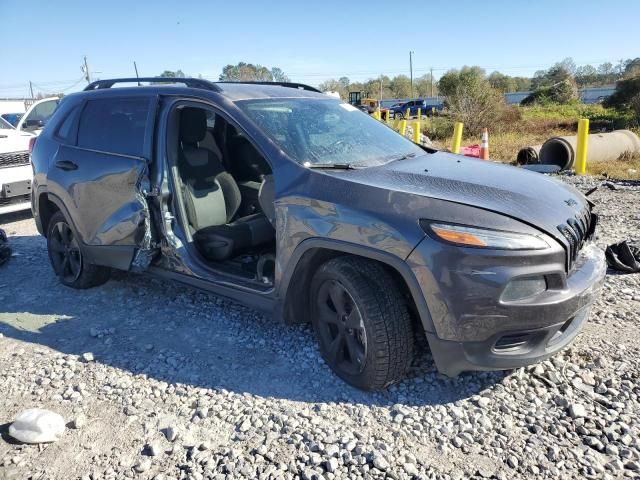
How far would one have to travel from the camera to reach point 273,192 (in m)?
3.27

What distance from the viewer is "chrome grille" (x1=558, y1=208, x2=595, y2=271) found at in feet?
8.76

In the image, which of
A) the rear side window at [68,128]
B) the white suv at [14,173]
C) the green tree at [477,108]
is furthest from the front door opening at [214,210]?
the green tree at [477,108]

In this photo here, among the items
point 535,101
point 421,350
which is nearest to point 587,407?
point 421,350

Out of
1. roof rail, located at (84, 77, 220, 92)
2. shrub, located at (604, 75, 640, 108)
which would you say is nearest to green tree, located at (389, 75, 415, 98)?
shrub, located at (604, 75, 640, 108)

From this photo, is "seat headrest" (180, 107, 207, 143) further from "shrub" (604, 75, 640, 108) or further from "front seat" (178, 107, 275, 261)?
"shrub" (604, 75, 640, 108)

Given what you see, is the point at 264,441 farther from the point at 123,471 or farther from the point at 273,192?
the point at 273,192

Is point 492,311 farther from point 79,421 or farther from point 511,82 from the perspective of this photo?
point 511,82

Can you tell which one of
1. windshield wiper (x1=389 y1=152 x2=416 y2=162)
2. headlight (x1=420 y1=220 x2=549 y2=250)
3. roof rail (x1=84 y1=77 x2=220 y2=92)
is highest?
roof rail (x1=84 y1=77 x2=220 y2=92)

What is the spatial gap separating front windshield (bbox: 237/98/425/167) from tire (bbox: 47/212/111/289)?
2296 millimetres

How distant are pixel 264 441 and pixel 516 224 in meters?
1.71

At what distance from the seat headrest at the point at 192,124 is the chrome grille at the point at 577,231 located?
274 centimetres

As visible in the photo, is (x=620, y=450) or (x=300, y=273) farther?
(x=300, y=273)

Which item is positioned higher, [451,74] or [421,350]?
[451,74]

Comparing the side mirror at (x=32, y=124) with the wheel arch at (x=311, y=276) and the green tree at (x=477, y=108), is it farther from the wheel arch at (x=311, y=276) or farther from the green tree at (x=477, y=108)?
the green tree at (x=477, y=108)
